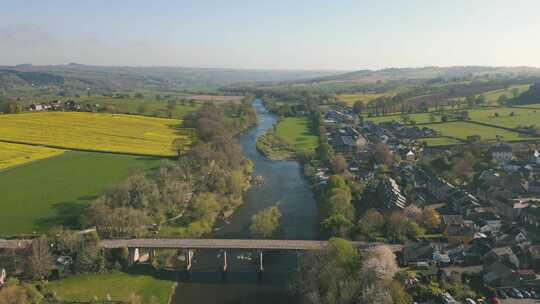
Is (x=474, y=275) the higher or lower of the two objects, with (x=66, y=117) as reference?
lower

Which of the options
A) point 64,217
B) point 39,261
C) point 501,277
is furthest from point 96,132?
point 501,277

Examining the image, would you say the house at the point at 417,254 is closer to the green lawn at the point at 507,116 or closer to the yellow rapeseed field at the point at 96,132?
the yellow rapeseed field at the point at 96,132

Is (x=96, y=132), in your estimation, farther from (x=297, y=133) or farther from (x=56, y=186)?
(x=297, y=133)

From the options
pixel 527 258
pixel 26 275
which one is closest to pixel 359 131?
pixel 527 258

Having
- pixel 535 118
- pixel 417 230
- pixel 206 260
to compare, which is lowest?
pixel 206 260

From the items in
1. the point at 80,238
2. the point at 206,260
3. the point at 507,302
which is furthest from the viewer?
the point at 206,260

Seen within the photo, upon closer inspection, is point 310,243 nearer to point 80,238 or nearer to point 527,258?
point 527,258

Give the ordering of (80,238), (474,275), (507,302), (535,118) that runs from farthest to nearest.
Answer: (535,118) → (80,238) → (474,275) → (507,302)

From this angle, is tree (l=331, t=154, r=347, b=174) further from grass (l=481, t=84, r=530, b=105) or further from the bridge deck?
grass (l=481, t=84, r=530, b=105)
